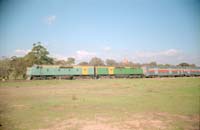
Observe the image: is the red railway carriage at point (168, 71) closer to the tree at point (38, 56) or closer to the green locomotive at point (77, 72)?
the green locomotive at point (77, 72)

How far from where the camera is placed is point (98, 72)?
44312 mm

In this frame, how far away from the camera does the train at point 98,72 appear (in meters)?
37.6

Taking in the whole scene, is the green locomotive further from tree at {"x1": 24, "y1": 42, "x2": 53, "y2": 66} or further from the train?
tree at {"x1": 24, "y1": 42, "x2": 53, "y2": 66}

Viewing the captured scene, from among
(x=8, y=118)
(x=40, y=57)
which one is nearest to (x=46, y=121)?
(x=8, y=118)

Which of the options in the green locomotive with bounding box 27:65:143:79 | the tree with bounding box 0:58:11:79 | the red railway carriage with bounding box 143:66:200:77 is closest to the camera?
the green locomotive with bounding box 27:65:143:79

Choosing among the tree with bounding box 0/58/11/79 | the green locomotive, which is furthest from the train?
the tree with bounding box 0/58/11/79

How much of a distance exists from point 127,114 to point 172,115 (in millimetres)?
2110

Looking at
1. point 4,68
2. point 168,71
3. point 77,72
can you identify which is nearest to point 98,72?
point 77,72

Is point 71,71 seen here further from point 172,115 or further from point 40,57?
point 172,115

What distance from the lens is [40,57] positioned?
5925cm

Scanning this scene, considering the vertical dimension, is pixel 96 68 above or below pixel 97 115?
above

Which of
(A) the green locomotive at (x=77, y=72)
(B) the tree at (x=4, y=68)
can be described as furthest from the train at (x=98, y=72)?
(B) the tree at (x=4, y=68)

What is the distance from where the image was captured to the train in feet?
123

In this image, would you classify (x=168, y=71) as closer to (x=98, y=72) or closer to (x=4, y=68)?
(x=98, y=72)
